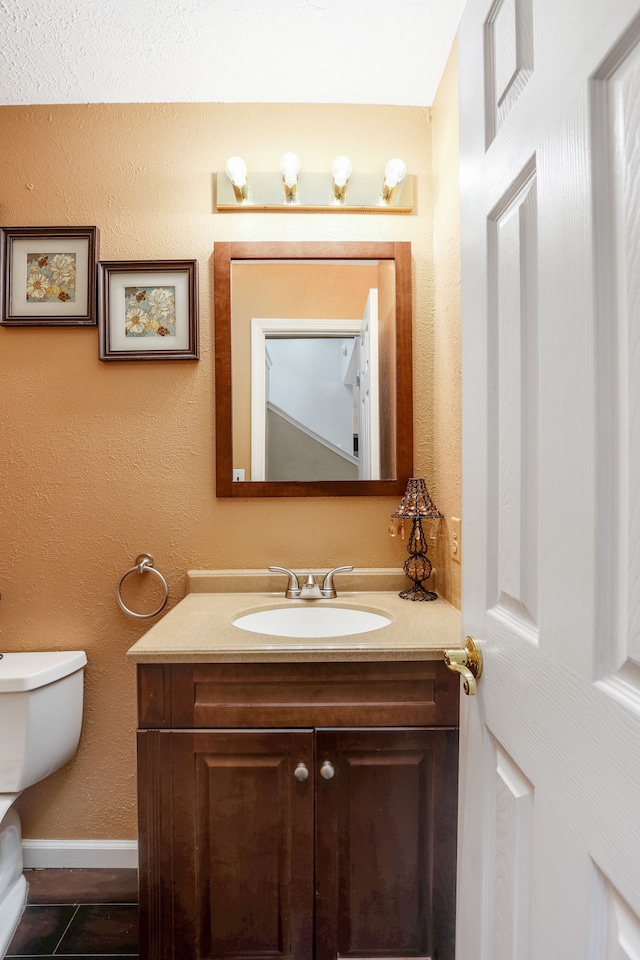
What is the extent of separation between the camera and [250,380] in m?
1.79

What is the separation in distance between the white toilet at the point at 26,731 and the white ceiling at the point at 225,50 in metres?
1.70

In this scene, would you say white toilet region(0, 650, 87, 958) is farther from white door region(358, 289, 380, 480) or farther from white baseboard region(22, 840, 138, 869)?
white door region(358, 289, 380, 480)

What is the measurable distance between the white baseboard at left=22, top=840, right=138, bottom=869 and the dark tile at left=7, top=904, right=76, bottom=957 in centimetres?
15

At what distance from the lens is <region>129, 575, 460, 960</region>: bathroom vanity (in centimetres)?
122

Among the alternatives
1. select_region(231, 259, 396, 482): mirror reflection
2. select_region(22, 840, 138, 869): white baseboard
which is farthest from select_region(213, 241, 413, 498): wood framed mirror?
select_region(22, 840, 138, 869): white baseboard

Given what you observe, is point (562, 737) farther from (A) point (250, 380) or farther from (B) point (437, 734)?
(A) point (250, 380)

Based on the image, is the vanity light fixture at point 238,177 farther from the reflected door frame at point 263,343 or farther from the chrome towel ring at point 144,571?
the chrome towel ring at point 144,571

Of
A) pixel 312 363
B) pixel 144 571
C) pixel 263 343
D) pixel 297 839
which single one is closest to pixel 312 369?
pixel 312 363

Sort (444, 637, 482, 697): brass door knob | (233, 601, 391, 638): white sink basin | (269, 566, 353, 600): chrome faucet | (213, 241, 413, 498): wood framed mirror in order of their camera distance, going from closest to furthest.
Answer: (444, 637, 482, 697): brass door knob < (233, 601, 391, 638): white sink basin < (269, 566, 353, 600): chrome faucet < (213, 241, 413, 498): wood framed mirror

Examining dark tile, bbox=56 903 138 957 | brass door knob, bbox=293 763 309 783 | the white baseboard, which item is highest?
brass door knob, bbox=293 763 309 783

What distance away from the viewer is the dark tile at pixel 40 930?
4.86 feet

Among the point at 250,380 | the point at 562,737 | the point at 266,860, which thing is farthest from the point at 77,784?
the point at 562,737

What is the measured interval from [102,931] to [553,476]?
5.77 feet

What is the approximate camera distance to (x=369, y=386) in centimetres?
179
